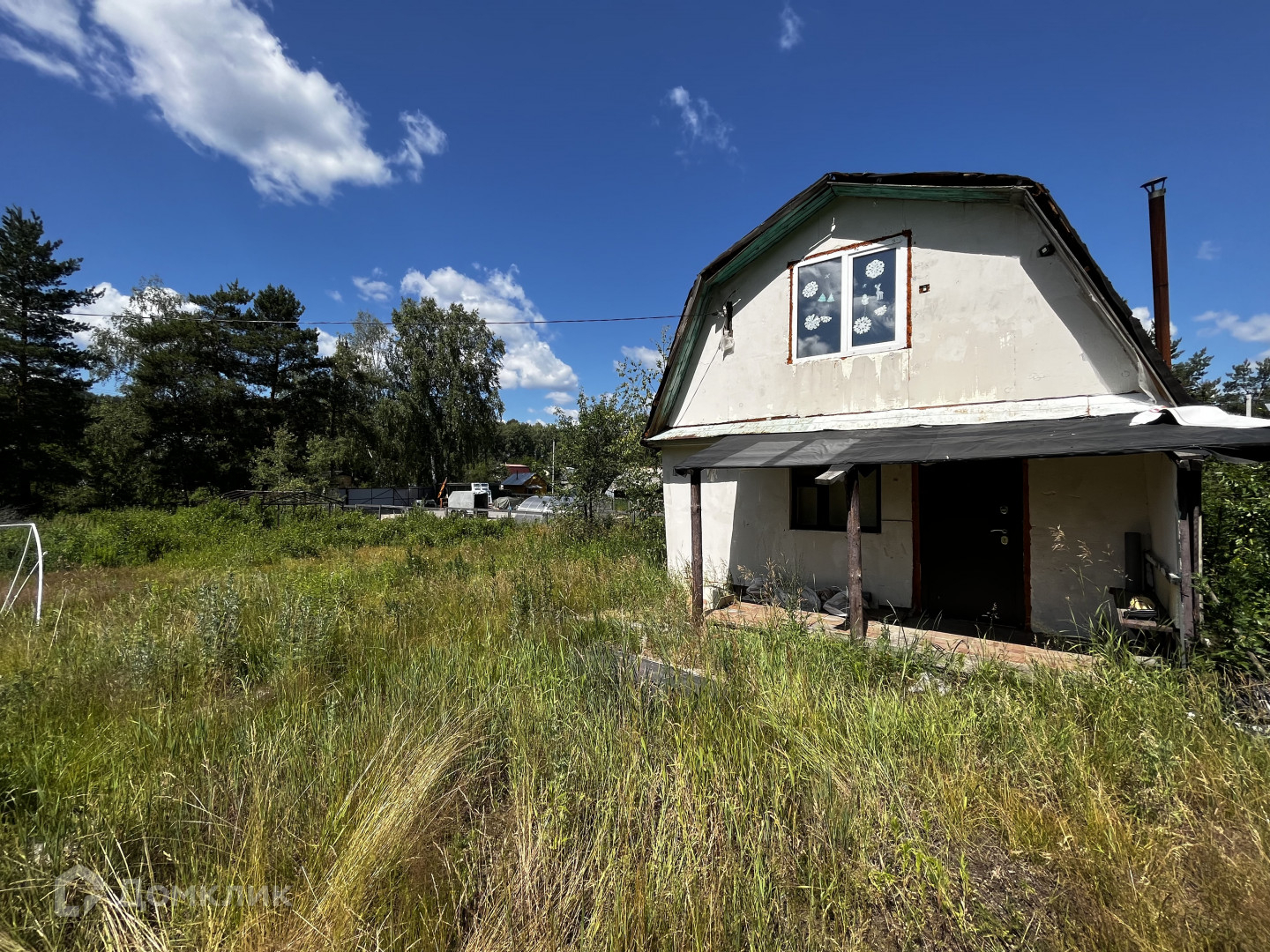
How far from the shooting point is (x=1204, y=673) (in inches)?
135

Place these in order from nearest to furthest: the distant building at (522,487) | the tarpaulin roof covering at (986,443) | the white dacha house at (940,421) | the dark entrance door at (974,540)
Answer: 1. the tarpaulin roof covering at (986,443)
2. the white dacha house at (940,421)
3. the dark entrance door at (974,540)
4. the distant building at (522,487)

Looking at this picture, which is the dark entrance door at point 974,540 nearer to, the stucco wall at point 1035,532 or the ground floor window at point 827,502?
the stucco wall at point 1035,532

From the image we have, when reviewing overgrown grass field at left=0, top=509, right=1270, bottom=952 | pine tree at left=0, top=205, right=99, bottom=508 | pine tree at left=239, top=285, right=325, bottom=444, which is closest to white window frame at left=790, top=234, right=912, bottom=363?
overgrown grass field at left=0, top=509, right=1270, bottom=952

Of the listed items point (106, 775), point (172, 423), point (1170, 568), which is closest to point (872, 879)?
point (106, 775)

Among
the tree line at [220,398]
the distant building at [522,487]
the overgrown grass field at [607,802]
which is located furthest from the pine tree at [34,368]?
the overgrown grass field at [607,802]

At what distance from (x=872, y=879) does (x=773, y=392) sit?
244 inches

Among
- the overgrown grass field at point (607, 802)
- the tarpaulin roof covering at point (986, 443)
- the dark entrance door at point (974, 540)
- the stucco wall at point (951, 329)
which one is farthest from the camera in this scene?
the dark entrance door at point (974, 540)

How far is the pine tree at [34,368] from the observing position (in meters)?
22.2

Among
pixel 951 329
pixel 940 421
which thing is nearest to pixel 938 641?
pixel 940 421

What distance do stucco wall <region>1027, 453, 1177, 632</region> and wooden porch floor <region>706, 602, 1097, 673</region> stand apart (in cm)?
83

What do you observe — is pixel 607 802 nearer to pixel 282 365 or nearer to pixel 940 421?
pixel 940 421

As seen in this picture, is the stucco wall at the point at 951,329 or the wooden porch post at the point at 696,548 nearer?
the stucco wall at the point at 951,329

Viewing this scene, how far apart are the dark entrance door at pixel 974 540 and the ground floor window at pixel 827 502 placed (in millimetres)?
575

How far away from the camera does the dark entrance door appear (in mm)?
5941
